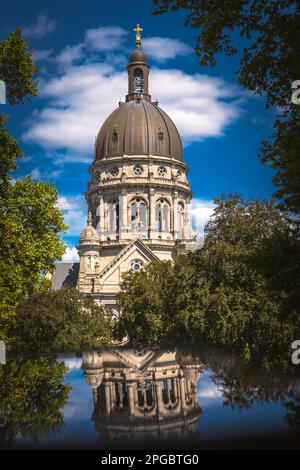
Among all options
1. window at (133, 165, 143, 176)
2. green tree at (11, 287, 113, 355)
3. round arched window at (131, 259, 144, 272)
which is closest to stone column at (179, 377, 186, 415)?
green tree at (11, 287, 113, 355)

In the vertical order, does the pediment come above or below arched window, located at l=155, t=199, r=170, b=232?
below

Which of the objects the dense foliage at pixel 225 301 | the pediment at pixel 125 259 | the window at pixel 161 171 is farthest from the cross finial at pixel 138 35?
the dense foliage at pixel 225 301

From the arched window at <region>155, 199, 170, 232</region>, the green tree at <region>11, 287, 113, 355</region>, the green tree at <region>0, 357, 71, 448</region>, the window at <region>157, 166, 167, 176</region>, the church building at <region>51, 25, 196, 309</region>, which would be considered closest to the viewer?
the green tree at <region>0, 357, 71, 448</region>

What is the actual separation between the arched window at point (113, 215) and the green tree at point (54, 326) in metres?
33.9

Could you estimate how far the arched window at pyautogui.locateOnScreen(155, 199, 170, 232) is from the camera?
6961cm

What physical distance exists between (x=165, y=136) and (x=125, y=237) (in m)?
14.9

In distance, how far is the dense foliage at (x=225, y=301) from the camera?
23000 mm

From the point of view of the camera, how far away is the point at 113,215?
69438mm

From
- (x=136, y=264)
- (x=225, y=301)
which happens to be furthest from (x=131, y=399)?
(x=136, y=264)

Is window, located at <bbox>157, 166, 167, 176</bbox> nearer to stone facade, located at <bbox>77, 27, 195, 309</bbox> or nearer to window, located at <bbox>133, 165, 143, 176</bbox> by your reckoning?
stone facade, located at <bbox>77, 27, 195, 309</bbox>

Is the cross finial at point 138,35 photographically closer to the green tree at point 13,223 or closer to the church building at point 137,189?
the church building at point 137,189

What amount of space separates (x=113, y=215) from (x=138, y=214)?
3301 mm

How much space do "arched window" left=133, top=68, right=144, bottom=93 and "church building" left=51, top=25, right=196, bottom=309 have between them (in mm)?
4465

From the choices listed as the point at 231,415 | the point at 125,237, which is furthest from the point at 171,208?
the point at 231,415
